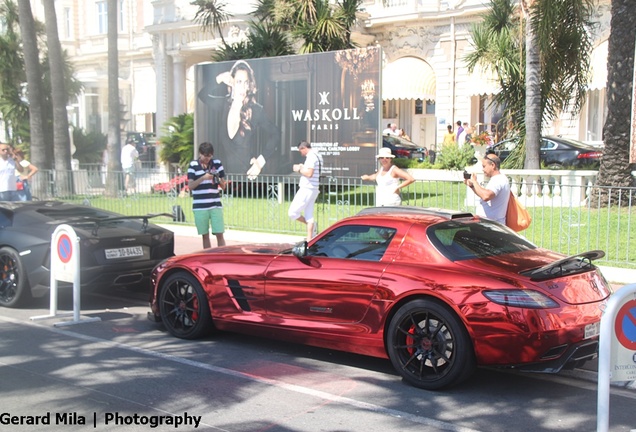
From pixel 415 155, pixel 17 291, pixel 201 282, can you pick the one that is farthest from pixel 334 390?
pixel 415 155

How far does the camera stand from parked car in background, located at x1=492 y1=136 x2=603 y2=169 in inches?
831

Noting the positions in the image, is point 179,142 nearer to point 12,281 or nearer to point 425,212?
point 12,281

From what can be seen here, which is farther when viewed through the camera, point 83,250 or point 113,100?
point 113,100

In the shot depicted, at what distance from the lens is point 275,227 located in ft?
47.6

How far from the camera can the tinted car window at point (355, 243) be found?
6.36 m

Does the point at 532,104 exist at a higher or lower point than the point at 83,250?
higher

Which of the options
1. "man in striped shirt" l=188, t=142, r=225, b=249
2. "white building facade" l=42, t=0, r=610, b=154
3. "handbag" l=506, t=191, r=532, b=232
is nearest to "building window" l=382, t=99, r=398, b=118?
"white building facade" l=42, t=0, r=610, b=154

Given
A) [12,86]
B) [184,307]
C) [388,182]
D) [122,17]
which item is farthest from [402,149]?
[122,17]

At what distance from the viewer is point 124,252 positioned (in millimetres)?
8805

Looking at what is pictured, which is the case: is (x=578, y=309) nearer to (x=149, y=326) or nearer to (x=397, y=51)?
(x=149, y=326)

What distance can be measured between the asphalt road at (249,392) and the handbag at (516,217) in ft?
8.60

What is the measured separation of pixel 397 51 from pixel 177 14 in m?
10.3

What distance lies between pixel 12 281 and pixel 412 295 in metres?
5.25

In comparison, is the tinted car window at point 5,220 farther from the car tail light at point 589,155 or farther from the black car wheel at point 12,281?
the car tail light at point 589,155
